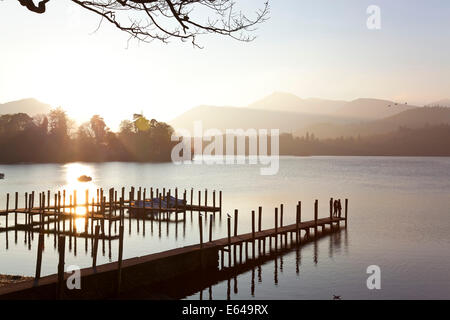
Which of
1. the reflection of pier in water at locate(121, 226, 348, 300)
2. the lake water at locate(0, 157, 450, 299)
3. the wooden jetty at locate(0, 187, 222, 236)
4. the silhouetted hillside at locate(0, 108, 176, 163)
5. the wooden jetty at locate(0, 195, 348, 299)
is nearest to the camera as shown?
the wooden jetty at locate(0, 195, 348, 299)

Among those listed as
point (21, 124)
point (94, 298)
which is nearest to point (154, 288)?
point (94, 298)

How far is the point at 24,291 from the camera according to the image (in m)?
15.7

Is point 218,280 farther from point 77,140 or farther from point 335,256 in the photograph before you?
point 77,140

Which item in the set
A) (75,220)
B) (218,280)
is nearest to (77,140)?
(75,220)

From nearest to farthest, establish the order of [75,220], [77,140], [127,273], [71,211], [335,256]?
[127,273] < [335,256] < [71,211] < [75,220] < [77,140]

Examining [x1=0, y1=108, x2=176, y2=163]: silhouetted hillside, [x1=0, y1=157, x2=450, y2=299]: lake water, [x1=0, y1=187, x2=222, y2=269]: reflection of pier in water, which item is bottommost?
[x1=0, y1=157, x2=450, y2=299]: lake water

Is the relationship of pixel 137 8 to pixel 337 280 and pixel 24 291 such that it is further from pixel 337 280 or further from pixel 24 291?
pixel 337 280

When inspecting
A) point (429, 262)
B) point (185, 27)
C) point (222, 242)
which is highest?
point (185, 27)

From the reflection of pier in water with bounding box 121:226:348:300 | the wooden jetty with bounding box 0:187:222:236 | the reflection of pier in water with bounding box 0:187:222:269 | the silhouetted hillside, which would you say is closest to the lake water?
the reflection of pier in water with bounding box 121:226:348:300

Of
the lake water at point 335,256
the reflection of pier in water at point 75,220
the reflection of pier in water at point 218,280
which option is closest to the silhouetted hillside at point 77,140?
the lake water at point 335,256

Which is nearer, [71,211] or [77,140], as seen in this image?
[71,211]

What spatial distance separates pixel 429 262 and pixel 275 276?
1140 centimetres

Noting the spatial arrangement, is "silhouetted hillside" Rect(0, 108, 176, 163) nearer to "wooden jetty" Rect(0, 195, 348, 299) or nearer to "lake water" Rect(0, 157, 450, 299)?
"lake water" Rect(0, 157, 450, 299)

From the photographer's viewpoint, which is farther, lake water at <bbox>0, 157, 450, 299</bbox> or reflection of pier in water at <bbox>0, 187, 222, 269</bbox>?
reflection of pier in water at <bbox>0, 187, 222, 269</bbox>
